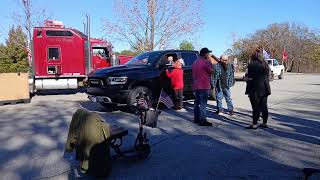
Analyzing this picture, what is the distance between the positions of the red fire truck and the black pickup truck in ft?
26.3

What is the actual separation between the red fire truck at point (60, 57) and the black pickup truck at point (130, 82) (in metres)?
8.03

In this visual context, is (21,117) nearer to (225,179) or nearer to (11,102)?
(11,102)

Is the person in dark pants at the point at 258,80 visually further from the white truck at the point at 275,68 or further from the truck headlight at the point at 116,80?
the white truck at the point at 275,68

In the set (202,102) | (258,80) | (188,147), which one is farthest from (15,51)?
(188,147)

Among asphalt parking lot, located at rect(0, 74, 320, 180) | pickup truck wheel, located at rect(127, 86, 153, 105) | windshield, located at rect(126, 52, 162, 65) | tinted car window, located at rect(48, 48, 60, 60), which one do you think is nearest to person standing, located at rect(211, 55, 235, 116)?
asphalt parking lot, located at rect(0, 74, 320, 180)

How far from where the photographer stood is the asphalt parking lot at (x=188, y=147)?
19.9ft

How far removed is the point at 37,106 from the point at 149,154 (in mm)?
9011

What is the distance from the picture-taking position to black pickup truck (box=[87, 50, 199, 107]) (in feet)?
38.5

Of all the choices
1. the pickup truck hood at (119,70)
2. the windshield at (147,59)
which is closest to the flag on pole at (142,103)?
the pickup truck hood at (119,70)

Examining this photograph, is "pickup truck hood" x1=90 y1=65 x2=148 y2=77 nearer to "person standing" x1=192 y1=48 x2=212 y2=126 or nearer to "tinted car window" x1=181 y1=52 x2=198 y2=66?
"tinted car window" x1=181 y1=52 x2=198 y2=66

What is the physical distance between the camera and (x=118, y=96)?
1172 centimetres

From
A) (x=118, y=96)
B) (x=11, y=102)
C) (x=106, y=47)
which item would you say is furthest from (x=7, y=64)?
(x=118, y=96)

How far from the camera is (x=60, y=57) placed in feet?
66.3

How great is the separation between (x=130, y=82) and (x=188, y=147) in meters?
4.59
